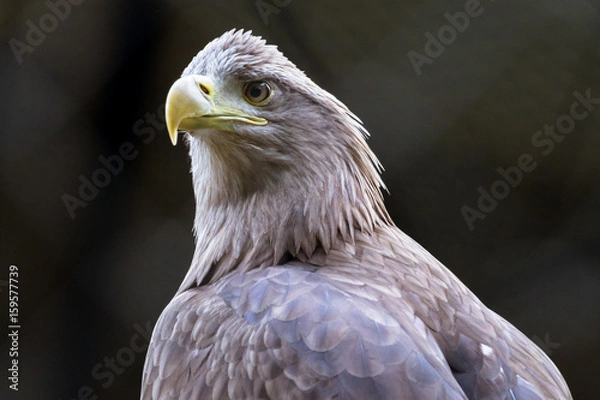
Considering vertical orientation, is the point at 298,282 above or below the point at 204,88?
below

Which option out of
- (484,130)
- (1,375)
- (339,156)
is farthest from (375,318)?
(1,375)

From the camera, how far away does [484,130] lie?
3.12 meters

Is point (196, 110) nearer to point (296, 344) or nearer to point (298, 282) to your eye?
point (298, 282)

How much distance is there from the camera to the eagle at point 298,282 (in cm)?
171

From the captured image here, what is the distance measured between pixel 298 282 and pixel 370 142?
132 centimetres

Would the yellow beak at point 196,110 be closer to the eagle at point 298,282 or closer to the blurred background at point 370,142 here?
the eagle at point 298,282

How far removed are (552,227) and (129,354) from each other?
170 centimetres

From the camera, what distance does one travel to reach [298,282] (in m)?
1.94

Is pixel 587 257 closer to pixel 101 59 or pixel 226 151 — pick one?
pixel 226 151

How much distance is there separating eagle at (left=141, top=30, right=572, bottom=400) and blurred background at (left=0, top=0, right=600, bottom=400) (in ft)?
2.37

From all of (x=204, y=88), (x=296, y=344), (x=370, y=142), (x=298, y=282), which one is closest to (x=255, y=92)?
(x=204, y=88)

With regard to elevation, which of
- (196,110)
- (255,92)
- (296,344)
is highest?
(255,92)

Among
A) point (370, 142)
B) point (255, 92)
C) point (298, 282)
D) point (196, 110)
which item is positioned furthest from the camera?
point (370, 142)

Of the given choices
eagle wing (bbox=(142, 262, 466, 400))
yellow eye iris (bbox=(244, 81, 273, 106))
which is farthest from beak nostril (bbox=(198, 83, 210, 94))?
eagle wing (bbox=(142, 262, 466, 400))
